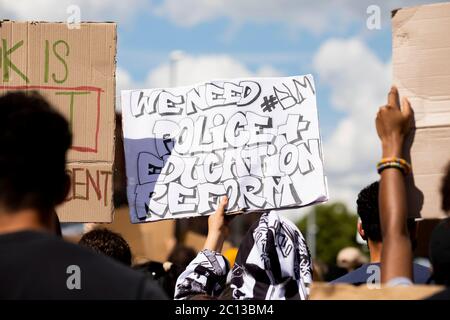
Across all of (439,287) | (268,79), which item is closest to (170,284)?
(268,79)

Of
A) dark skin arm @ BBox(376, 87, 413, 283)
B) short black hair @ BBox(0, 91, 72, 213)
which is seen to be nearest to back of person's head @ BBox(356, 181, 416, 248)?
dark skin arm @ BBox(376, 87, 413, 283)

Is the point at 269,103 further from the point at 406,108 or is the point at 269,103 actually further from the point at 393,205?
the point at 393,205

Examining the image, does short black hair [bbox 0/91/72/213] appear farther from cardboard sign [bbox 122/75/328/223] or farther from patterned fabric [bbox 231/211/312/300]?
cardboard sign [bbox 122/75/328/223]

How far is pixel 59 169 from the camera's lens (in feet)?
7.30

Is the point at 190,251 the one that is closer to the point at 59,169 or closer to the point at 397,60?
the point at 397,60

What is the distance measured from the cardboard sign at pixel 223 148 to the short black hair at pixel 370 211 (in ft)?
0.65

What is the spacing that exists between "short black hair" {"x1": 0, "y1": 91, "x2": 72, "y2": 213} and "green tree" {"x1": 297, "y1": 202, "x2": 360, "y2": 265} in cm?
9139

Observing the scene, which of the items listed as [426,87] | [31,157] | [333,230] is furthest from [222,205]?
[333,230]

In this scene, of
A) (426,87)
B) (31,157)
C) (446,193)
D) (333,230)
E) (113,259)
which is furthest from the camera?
(333,230)

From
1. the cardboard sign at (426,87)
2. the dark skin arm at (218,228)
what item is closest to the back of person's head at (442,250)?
the cardboard sign at (426,87)

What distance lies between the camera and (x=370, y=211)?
13.1ft

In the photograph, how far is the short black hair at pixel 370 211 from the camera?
3912mm

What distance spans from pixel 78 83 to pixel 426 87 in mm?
1879
